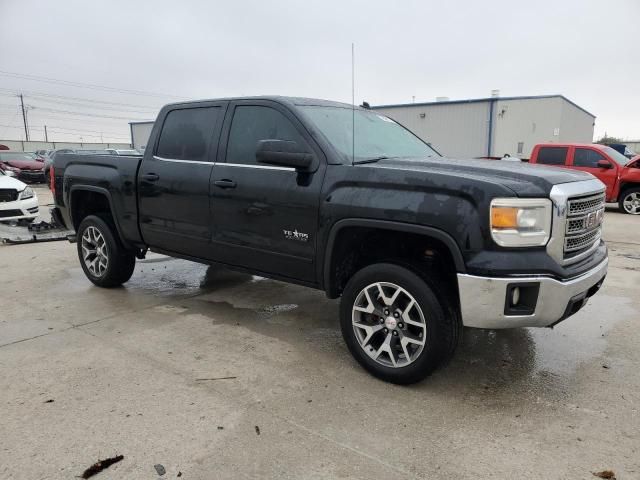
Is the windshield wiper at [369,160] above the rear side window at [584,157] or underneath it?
above

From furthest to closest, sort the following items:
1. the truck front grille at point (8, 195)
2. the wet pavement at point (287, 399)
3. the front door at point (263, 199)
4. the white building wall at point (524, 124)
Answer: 1. the white building wall at point (524, 124)
2. the truck front grille at point (8, 195)
3. the front door at point (263, 199)
4. the wet pavement at point (287, 399)

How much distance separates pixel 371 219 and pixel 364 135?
1.11 meters

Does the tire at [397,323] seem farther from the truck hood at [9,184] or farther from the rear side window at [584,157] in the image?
the rear side window at [584,157]

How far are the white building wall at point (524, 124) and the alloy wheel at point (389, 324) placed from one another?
24.8m

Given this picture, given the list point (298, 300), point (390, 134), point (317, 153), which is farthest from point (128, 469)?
point (390, 134)

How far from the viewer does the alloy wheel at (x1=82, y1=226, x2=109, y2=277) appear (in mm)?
5344

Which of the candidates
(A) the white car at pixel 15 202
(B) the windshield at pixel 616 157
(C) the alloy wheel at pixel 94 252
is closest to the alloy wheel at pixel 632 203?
(B) the windshield at pixel 616 157

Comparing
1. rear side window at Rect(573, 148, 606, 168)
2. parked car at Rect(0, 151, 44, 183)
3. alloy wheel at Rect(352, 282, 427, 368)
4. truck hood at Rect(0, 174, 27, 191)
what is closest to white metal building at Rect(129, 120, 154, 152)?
parked car at Rect(0, 151, 44, 183)

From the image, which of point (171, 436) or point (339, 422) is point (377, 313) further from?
point (171, 436)

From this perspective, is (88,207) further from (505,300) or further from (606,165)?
(606,165)

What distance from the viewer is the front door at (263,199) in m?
3.57

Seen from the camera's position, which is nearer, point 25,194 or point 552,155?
point 25,194

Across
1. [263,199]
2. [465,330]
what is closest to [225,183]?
[263,199]

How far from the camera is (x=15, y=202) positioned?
8945 millimetres
